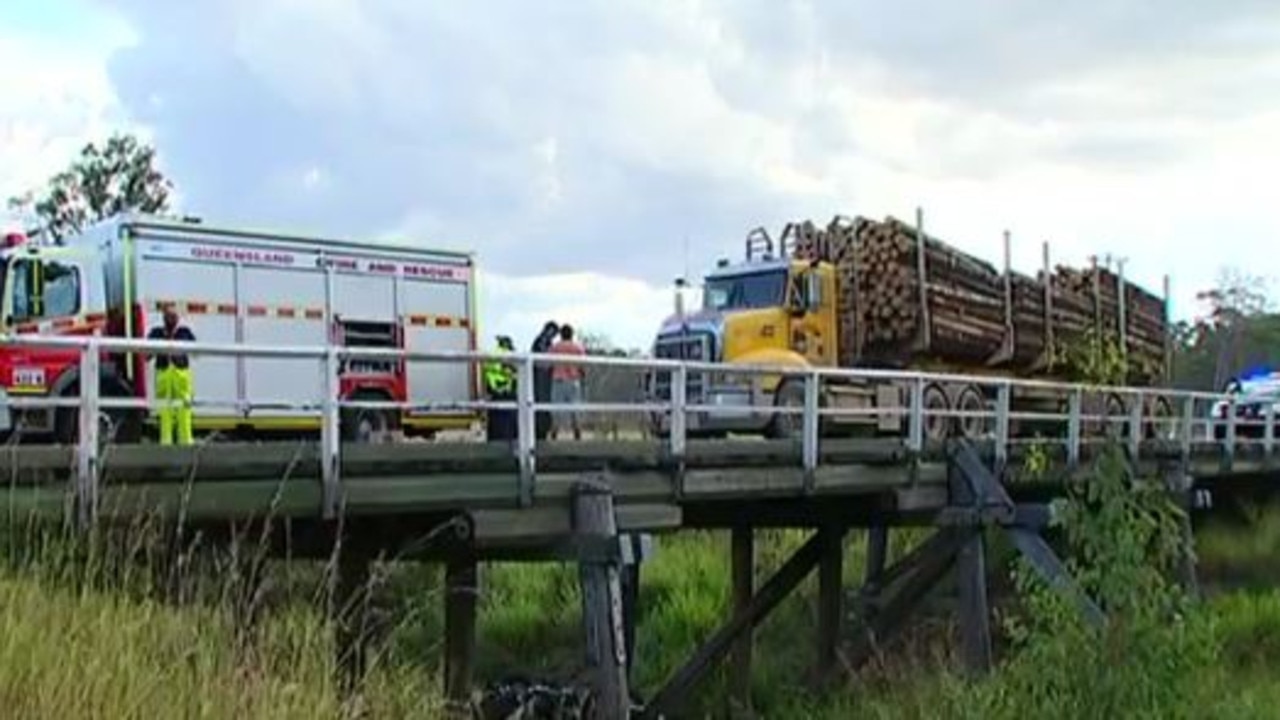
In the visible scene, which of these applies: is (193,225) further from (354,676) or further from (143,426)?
(354,676)

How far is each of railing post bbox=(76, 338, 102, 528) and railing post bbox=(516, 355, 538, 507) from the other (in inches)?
118

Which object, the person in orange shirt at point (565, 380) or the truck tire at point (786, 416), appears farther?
the person in orange shirt at point (565, 380)

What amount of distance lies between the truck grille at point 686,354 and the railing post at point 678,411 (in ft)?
27.9

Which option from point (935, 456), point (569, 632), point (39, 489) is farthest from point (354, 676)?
point (569, 632)

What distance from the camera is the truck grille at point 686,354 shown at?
21672mm

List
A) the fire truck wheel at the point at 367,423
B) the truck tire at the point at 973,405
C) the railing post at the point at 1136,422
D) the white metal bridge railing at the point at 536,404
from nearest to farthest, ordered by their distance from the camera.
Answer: the white metal bridge railing at the point at 536,404, the railing post at the point at 1136,422, the fire truck wheel at the point at 367,423, the truck tire at the point at 973,405

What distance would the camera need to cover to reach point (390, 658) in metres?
9.31

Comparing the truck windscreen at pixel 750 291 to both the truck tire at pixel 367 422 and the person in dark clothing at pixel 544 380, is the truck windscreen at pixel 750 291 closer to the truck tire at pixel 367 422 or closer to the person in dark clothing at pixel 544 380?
the person in dark clothing at pixel 544 380

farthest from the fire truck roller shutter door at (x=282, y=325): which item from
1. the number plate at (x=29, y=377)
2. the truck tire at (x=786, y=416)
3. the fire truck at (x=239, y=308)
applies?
the truck tire at (x=786, y=416)

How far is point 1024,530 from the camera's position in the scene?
50.0 feet

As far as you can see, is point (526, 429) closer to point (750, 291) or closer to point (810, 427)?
point (810, 427)

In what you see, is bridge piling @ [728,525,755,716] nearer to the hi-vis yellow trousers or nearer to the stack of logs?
the hi-vis yellow trousers

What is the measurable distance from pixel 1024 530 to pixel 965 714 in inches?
202

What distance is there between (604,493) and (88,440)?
390 cm
